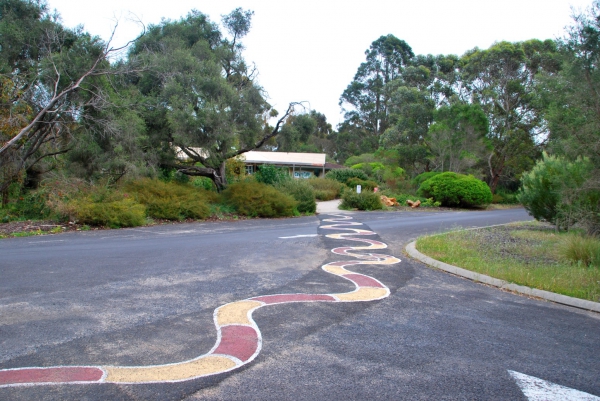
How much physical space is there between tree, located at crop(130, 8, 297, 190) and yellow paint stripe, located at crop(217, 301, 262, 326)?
1392cm

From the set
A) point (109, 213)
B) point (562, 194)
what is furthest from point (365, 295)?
point (109, 213)

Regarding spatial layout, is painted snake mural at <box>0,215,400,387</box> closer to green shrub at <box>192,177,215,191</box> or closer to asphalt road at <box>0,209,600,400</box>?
asphalt road at <box>0,209,600,400</box>

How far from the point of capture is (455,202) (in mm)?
30891

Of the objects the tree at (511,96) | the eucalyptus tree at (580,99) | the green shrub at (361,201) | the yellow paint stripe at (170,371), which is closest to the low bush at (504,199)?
the tree at (511,96)

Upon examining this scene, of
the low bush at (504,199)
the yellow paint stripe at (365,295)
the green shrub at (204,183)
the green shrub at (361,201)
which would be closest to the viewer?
the yellow paint stripe at (365,295)

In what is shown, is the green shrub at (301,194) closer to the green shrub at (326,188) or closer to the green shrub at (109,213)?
the green shrub at (109,213)

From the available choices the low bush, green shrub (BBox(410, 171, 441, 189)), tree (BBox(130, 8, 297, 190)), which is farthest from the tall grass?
the low bush

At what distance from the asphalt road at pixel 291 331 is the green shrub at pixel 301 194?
556 inches

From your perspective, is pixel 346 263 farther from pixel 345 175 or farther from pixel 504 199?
pixel 504 199

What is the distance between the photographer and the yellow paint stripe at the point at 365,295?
6.32 metres

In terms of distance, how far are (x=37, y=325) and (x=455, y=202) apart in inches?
1158

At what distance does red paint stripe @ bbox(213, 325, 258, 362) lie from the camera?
4.21 metres

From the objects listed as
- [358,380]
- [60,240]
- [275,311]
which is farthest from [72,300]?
[60,240]

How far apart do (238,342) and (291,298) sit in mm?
1776
